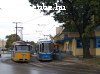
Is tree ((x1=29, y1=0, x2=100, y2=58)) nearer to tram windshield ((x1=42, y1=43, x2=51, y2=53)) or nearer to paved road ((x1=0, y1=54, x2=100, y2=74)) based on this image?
tram windshield ((x1=42, y1=43, x2=51, y2=53))

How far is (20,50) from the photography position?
936 inches

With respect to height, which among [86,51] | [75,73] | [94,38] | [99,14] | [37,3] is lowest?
[75,73]

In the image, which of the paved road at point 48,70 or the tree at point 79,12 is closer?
the paved road at point 48,70

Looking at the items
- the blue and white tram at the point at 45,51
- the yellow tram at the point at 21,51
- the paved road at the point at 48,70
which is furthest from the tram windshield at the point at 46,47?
the paved road at the point at 48,70

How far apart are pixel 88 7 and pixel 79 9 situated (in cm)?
119

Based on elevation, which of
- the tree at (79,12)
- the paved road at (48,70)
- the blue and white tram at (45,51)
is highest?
the tree at (79,12)

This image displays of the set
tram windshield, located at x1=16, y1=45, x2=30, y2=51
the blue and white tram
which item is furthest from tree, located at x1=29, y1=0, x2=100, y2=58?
Result: tram windshield, located at x1=16, y1=45, x2=30, y2=51

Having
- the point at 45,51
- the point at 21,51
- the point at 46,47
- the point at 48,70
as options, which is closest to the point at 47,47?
the point at 46,47

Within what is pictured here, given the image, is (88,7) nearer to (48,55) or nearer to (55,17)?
(55,17)

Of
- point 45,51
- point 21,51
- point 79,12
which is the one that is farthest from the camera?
point 45,51

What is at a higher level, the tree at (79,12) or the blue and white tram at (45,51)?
the tree at (79,12)

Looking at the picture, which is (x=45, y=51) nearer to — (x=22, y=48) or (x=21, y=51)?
(x=22, y=48)

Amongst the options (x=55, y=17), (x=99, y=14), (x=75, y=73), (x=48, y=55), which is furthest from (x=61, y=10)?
(x=75, y=73)

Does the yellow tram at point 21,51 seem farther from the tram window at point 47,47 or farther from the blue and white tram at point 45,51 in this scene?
the tram window at point 47,47
